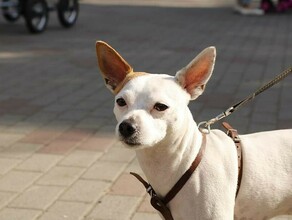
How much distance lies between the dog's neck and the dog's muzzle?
0.23m

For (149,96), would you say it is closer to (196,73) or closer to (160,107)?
(160,107)

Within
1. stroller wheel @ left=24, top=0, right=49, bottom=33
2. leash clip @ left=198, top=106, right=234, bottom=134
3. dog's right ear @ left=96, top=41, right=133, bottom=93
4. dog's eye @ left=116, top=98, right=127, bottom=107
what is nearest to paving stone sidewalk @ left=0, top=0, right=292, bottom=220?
stroller wheel @ left=24, top=0, right=49, bottom=33

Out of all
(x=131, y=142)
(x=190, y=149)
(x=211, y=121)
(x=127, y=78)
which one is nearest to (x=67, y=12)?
(x=211, y=121)

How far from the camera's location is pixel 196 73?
272 centimetres

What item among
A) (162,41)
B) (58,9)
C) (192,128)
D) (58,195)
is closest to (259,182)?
(192,128)

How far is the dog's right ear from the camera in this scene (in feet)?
9.04

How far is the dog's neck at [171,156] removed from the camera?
2.63 meters

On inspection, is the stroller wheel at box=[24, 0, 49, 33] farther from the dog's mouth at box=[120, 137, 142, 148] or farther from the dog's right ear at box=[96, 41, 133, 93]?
the dog's mouth at box=[120, 137, 142, 148]

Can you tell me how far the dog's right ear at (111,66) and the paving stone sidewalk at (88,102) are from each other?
49.7 inches

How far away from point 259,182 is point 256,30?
1143 cm

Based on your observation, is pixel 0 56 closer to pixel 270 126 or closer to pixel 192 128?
pixel 270 126

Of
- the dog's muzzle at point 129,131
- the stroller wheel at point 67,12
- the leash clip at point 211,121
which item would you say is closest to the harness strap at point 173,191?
the leash clip at point 211,121

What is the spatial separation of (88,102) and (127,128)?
4.32 metres

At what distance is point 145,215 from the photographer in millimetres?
3711
